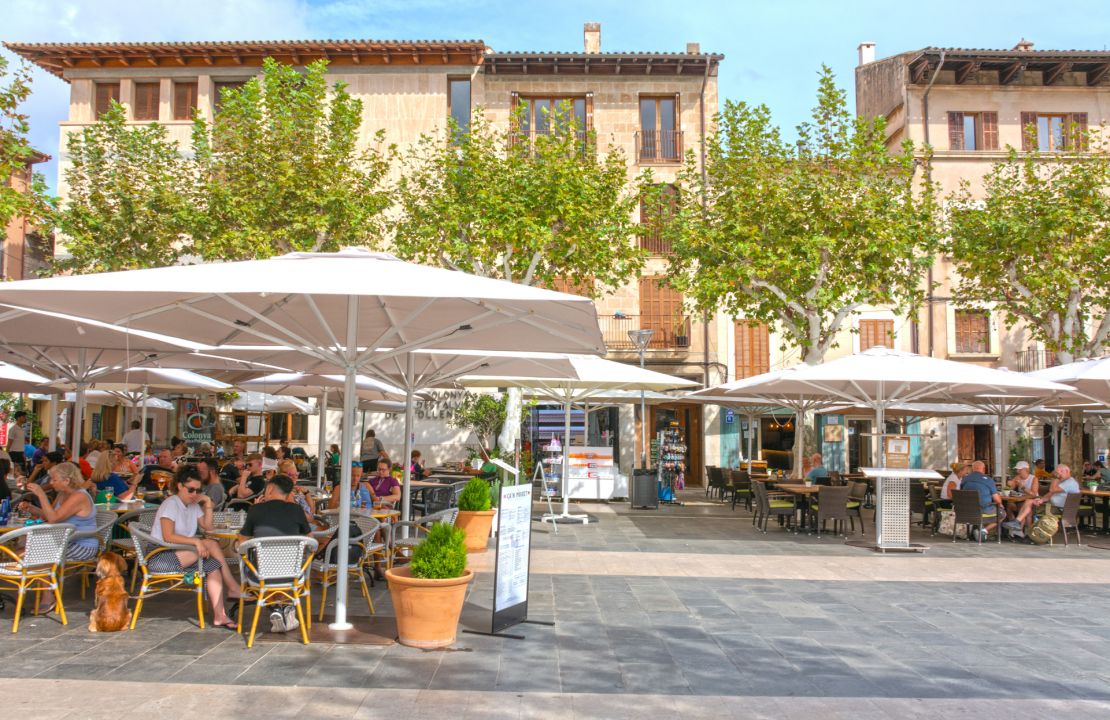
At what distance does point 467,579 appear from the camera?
265 inches

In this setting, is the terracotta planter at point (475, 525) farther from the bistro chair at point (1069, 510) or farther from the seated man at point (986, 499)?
the bistro chair at point (1069, 510)

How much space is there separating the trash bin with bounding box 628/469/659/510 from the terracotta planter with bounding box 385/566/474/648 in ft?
44.1

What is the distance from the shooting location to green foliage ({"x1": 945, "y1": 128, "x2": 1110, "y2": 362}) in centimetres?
2138

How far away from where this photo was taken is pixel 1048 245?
71.5 ft

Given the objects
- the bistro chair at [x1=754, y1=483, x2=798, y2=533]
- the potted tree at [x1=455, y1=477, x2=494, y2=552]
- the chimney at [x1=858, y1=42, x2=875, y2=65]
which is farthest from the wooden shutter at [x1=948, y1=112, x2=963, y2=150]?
the potted tree at [x1=455, y1=477, x2=494, y2=552]

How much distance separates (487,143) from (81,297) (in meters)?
15.9

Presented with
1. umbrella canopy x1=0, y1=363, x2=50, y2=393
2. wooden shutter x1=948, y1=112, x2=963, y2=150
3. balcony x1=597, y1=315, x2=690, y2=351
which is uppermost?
wooden shutter x1=948, y1=112, x2=963, y2=150

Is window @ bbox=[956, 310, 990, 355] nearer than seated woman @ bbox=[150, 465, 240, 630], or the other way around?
seated woman @ bbox=[150, 465, 240, 630]

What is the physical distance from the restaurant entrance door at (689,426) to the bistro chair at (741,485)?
29.7 feet

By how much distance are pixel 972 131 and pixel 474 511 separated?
1001 inches

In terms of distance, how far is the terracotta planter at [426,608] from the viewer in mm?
6641

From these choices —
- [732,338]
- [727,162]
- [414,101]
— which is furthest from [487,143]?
[732,338]

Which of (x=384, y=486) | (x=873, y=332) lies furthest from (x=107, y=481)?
(x=873, y=332)

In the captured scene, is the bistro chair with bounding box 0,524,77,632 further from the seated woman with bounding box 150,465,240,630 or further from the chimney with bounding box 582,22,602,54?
the chimney with bounding box 582,22,602,54
